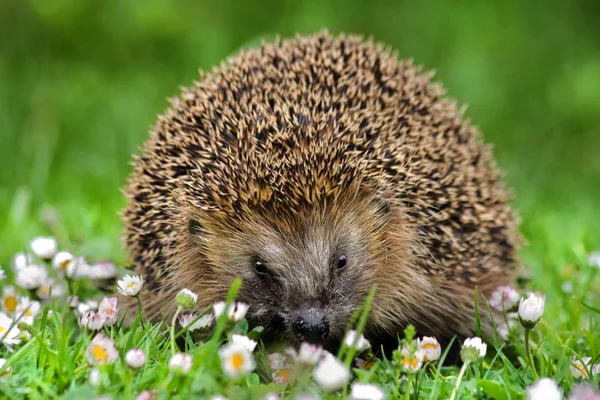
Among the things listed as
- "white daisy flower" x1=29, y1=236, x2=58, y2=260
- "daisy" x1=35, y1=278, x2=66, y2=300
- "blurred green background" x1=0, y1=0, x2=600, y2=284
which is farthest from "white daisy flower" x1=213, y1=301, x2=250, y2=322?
"blurred green background" x1=0, y1=0, x2=600, y2=284

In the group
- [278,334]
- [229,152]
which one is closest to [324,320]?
[278,334]

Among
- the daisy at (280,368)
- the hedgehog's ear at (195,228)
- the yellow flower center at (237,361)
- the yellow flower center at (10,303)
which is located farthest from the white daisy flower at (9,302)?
the yellow flower center at (237,361)

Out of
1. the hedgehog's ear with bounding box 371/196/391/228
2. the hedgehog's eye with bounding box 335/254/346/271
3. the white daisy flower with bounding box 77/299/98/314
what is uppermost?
the hedgehog's ear with bounding box 371/196/391/228

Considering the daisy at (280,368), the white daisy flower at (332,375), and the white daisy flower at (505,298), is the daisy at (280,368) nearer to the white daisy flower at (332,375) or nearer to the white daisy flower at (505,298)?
the white daisy flower at (332,375)

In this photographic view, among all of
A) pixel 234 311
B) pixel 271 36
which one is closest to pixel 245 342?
pixel 234 311

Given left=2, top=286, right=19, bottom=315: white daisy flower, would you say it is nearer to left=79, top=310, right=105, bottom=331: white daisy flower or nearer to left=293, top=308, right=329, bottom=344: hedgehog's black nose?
left=79, top=310, right=105, bottom=331: white daisy flower
